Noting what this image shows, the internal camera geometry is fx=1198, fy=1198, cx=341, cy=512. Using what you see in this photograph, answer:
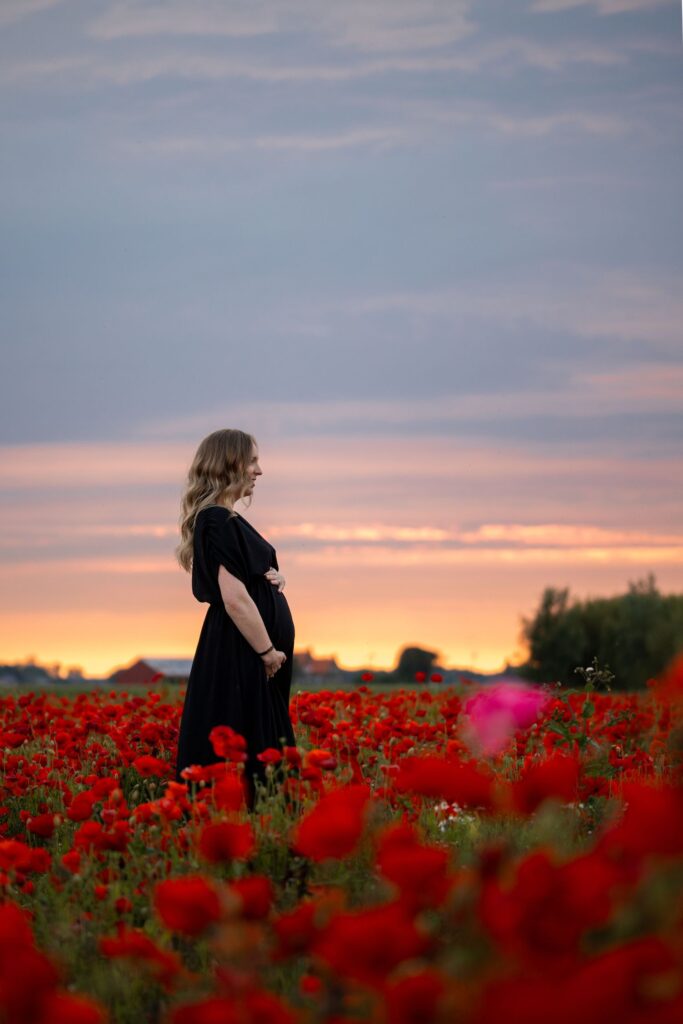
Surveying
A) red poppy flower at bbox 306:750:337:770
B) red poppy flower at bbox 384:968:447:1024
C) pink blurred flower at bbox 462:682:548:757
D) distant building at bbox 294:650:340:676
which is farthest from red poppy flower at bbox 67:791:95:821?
distant building at bbox 294:650:340:676

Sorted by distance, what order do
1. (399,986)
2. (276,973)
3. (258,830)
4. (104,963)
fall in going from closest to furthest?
(399,986)
(276,973)
(104,963)
(258,830)

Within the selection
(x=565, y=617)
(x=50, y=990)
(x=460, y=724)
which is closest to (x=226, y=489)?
(x=460, y=724)

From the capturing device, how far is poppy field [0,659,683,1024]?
171cm

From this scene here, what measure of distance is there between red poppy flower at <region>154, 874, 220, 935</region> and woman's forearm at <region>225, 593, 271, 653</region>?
337 centimetres

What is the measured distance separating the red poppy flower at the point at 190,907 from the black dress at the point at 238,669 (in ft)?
11.3

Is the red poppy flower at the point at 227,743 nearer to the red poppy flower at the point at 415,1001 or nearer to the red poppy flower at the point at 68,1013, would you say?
the red poppy flower at the point at 68,1013

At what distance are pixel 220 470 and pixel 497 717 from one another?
204cm

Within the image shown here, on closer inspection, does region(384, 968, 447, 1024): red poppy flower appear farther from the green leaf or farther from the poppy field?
the green leaf

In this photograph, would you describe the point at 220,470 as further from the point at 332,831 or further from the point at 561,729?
the point at 332,831

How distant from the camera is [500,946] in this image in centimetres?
174

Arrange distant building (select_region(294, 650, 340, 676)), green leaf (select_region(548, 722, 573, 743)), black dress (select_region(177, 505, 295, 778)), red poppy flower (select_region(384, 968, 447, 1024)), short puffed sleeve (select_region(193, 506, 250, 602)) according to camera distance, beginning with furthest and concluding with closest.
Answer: distant building (select_region(294, 650, 340, 676)) → green leaf (select_region(548, 722, 573, 743)) → black dress (select_region(177, 505, 295, 778)) → short puffed sleeve (select_region(193, 506, 250, 602)) → red poppy flower (select_region(384, 968, 447, 1024))

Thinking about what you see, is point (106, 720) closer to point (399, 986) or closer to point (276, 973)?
point (276, 973)

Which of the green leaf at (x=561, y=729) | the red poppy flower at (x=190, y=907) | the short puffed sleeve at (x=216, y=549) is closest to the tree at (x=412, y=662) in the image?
the green leaf at (x=561, y=729)

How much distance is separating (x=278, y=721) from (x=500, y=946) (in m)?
4.09
